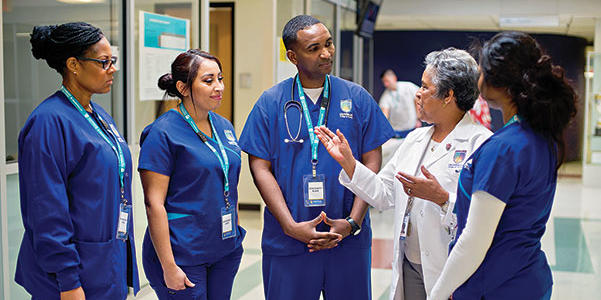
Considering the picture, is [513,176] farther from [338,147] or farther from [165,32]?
[165,32]

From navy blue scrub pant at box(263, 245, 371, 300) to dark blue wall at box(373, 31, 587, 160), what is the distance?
14.3m

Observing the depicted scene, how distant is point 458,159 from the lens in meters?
2.42

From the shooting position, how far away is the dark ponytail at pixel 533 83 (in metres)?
1.80

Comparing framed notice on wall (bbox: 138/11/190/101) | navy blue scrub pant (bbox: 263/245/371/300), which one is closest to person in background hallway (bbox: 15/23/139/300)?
navy blue scrub pant (bbox: 263/245/371/300)

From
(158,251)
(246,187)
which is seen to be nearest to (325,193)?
(158,251)

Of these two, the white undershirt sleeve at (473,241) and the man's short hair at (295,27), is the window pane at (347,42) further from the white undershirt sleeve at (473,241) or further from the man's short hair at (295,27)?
the white undershirt sleeve at (473,241)

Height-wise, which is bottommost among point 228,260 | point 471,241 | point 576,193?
point 576,193

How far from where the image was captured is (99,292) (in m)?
2.13

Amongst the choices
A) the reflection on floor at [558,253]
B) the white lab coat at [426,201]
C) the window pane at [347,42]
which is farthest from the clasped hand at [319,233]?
the window pane at [347,42]

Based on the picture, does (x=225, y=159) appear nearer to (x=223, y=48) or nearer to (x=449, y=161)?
(x=449, y=161)

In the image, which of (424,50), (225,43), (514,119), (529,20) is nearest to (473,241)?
(514,119)

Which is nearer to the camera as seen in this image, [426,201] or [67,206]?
[67,206]

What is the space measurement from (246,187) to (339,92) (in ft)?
18.1

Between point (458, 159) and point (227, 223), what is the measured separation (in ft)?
2.95
